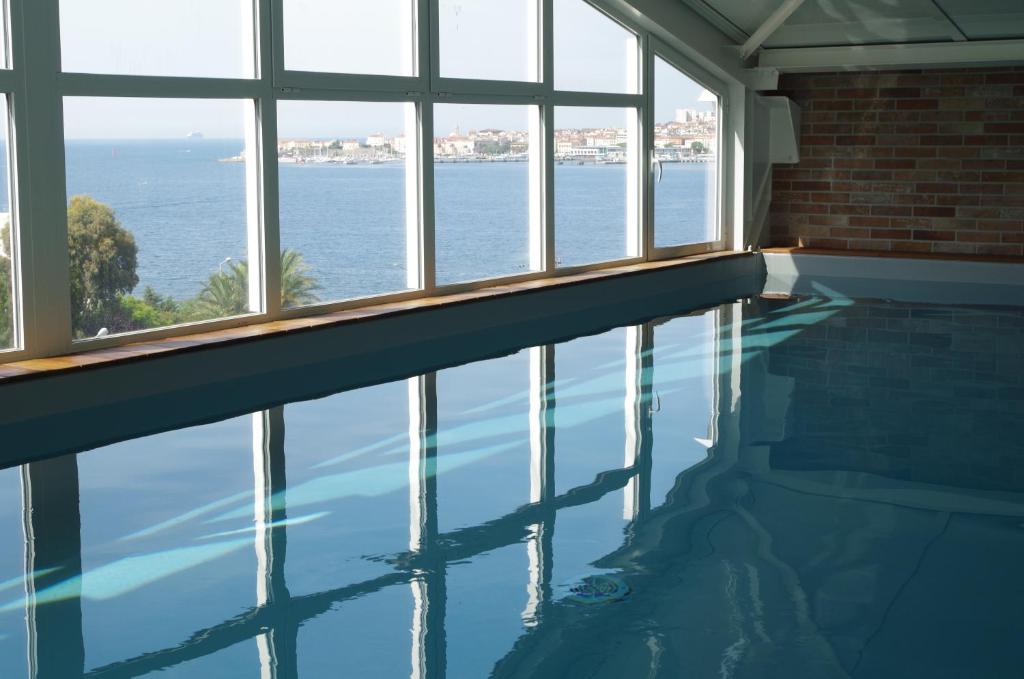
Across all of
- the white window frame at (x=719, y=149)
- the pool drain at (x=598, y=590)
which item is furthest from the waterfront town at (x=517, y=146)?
the pool drain at (x=598, y=590)

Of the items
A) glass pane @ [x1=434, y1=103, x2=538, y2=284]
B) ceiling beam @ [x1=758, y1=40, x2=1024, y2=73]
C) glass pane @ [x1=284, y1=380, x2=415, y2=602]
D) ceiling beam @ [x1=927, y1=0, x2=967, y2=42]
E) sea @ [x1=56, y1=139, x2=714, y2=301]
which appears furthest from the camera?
ceiling beam @ [x1=758, y1=40, x2=1024, y2=73]

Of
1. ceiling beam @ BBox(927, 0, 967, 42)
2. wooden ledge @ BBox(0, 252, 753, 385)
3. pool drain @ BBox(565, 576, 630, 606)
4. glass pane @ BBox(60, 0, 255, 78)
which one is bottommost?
pool drain @ BBox(565, 576, 630, 606)

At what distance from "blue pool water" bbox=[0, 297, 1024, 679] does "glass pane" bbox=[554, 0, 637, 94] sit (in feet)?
11.7

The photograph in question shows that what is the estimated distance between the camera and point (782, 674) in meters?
3.14

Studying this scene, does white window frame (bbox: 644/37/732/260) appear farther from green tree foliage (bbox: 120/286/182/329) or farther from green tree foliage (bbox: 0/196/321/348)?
green tree foliage (bbox: 120/286/182/329)

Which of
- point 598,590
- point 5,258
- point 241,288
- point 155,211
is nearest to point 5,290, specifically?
point 5,258

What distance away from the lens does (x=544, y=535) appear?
4332mm

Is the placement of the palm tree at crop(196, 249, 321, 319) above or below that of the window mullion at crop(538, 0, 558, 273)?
below

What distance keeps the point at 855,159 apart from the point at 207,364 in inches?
310

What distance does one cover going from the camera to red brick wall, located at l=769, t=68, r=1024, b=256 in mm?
11594

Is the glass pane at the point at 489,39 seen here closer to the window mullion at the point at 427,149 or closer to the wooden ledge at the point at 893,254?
the window mullion at the point at 427,149

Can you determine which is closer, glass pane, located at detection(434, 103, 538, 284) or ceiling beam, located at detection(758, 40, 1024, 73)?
glass pane, located at detection(434, 103, 538, 284)

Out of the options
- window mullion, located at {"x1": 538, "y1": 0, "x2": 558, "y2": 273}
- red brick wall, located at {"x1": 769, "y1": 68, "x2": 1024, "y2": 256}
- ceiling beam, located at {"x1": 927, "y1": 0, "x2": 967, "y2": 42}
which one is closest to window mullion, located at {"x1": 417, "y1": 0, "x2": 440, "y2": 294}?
window mullion, located at {"x1": 538, "y1": 0, "x2": 558, "y2": 273}

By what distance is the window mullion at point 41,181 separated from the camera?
6020 mm
